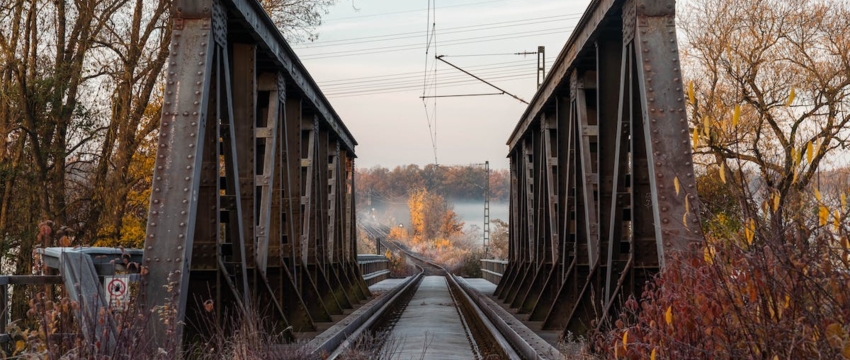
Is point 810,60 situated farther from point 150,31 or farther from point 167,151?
point 167,151

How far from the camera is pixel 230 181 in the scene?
1054 cm

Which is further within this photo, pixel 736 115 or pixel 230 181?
pixel 230 181

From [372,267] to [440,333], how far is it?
23489 mm

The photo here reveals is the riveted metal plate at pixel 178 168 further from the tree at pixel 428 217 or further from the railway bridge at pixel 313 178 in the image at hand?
the tree at pixel 428 217

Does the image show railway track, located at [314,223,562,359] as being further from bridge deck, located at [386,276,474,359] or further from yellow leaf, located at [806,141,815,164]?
yellow leaf, located at [806,141,815,164]

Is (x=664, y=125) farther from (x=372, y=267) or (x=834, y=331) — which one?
(x=372, y=267)

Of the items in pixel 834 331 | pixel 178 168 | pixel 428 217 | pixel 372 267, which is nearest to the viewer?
pixel 834 331

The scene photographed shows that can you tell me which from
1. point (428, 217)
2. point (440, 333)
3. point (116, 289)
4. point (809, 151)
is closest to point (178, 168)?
point (116, 289)

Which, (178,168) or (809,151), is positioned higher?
(178,168)

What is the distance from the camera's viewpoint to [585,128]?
12.8 metres

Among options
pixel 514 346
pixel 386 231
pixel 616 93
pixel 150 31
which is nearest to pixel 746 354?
pixel 616 93

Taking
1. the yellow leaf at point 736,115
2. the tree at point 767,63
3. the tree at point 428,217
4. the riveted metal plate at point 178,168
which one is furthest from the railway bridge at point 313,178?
the tree at point 428,217

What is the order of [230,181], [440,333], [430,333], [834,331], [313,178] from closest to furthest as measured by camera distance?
1. [834,331]
2. [230,181]
3. [430,333]
4. [440,333]
5. [313,178]

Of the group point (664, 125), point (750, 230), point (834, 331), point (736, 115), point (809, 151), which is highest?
point (664, 125)
